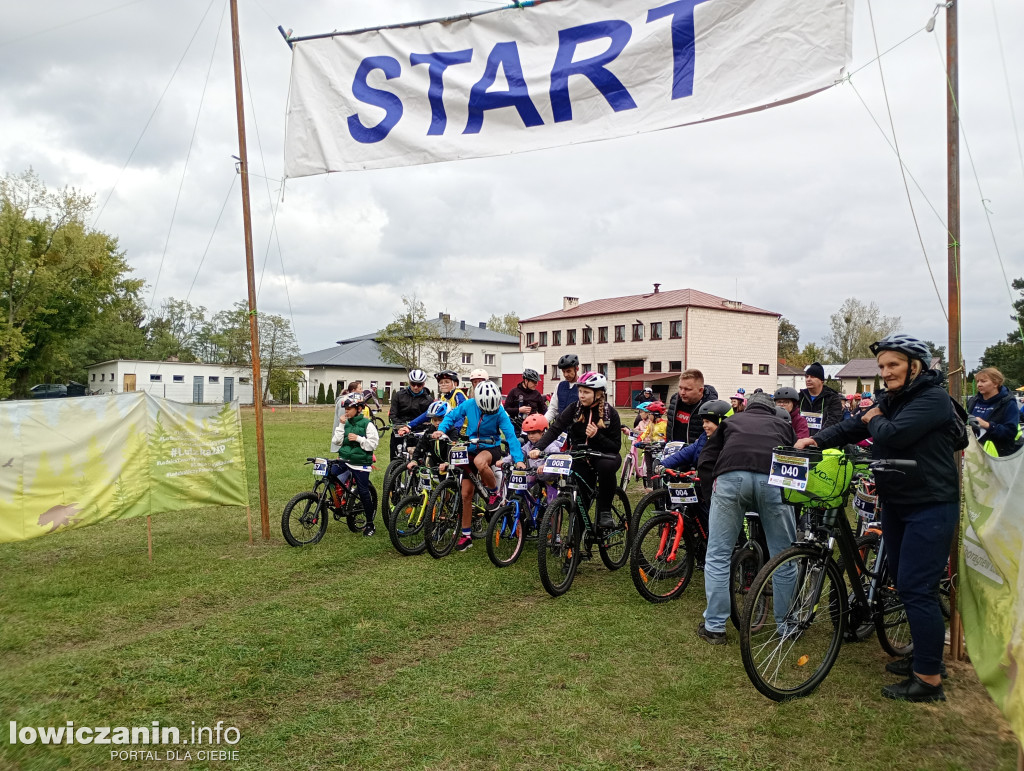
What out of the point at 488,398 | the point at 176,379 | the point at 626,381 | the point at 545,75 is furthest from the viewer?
the point at 176,379

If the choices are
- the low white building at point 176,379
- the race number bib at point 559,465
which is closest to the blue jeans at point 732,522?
the race number bib at point 559,465

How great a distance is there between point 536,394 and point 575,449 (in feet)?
13.6

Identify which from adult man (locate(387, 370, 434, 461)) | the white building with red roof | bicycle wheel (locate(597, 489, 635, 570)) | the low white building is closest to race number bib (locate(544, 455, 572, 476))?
bicycle wheel (locate(597, 489, 635, 570))

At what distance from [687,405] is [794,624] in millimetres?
3168

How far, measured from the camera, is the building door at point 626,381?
191 ft

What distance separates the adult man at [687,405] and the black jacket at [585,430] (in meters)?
0.70

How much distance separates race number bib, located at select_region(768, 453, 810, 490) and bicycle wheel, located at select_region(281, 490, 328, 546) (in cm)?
566

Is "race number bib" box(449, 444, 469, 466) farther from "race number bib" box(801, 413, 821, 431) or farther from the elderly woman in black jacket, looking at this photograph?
the elderly woman in black jacket

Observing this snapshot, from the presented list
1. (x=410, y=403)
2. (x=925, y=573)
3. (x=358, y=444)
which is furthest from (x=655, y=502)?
(x=410, y=403)

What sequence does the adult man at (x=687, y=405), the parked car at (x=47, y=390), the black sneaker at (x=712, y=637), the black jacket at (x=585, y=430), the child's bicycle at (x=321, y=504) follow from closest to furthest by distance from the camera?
the black sneaker at (x=712, y=637) → the adult man at (x=687, y=405) → the black jacket at (x=585, y=430) → the child's bicycle at (x=321, y=504) → the parked car at (x=47, y=390)

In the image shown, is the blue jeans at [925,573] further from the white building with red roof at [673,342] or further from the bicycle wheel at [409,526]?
the white building with red roof at [673,342]

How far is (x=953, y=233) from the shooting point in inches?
182

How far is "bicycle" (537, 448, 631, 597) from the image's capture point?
6102mm

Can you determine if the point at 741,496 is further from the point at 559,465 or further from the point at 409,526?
the point at 409,526
